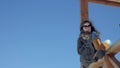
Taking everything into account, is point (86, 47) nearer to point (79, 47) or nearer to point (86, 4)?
point (79, 47)

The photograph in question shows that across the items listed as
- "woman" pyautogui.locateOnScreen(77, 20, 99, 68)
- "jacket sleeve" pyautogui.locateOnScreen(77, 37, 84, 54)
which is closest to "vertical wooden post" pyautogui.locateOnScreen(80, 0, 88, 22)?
"woman" pyautogui.locateOnScreen(77, 20, 99, 68)

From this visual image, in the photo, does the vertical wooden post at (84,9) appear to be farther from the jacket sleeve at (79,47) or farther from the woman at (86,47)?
the jacket sleeve at (79,47)

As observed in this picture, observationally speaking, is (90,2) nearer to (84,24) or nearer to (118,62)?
(84,24)

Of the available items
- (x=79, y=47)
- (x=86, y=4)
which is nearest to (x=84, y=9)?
(x=86, y=4)

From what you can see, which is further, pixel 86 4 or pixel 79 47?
pixel 86 4

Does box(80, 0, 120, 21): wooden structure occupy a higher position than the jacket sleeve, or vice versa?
box(80, 0, 120, 21): wooden structure

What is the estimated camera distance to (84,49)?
325cm

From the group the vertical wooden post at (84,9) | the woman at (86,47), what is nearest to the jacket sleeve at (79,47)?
the woman at (86,47)

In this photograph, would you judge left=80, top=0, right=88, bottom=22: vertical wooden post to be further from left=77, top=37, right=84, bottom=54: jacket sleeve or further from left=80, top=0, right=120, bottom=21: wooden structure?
left=77, top=37, right=84, bottom=54: jacket sleeve

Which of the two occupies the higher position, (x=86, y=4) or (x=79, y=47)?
(x=86, y=4)

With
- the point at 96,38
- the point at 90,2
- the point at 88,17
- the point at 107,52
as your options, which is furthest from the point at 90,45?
the point at 90,2

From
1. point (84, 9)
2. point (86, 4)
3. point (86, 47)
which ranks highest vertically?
point (86, 4)

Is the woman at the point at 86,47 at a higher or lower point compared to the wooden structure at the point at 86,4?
lower

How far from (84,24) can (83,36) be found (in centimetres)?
23
